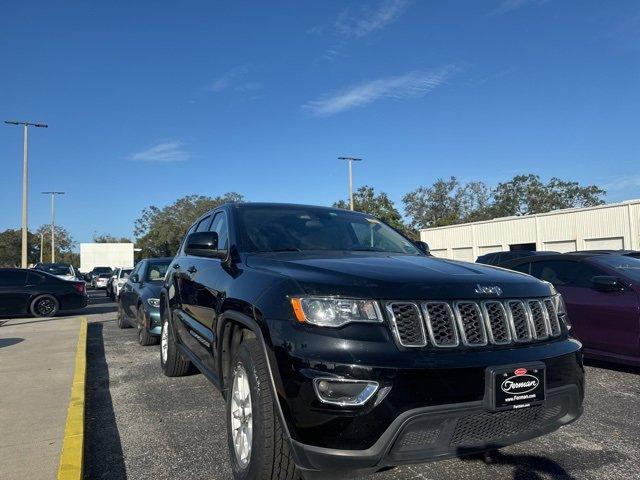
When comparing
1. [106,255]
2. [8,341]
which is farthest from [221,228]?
[106,255]

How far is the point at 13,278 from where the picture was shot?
46.0 ft

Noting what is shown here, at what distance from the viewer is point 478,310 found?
2.81 metres

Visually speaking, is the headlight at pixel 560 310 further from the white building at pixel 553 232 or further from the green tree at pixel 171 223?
the green tree at pixel 171 223

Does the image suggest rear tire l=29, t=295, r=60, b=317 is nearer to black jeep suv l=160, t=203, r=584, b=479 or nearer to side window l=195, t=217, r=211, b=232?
side window l=195, t=217, r=211, b=232

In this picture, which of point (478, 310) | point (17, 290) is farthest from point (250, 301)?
point (17, 290)

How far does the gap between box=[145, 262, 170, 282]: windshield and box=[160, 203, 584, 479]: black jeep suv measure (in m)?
6.23

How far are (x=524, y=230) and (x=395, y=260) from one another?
3363cm

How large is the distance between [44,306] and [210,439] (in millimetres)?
11954

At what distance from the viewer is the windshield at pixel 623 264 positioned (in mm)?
6324

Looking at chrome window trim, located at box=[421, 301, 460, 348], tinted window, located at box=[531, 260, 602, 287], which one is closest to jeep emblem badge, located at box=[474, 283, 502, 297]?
chrome window trim, located at box=[421, 301, 460, 348]

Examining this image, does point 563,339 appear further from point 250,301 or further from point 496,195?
point 496,195

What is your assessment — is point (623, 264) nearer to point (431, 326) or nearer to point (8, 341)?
point (431, 326)

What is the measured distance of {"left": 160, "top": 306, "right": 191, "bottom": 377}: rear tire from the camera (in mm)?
5773

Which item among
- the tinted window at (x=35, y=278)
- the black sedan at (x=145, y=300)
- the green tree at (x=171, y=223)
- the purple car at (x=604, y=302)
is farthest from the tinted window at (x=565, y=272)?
the green tree at (x=171, y=223)
